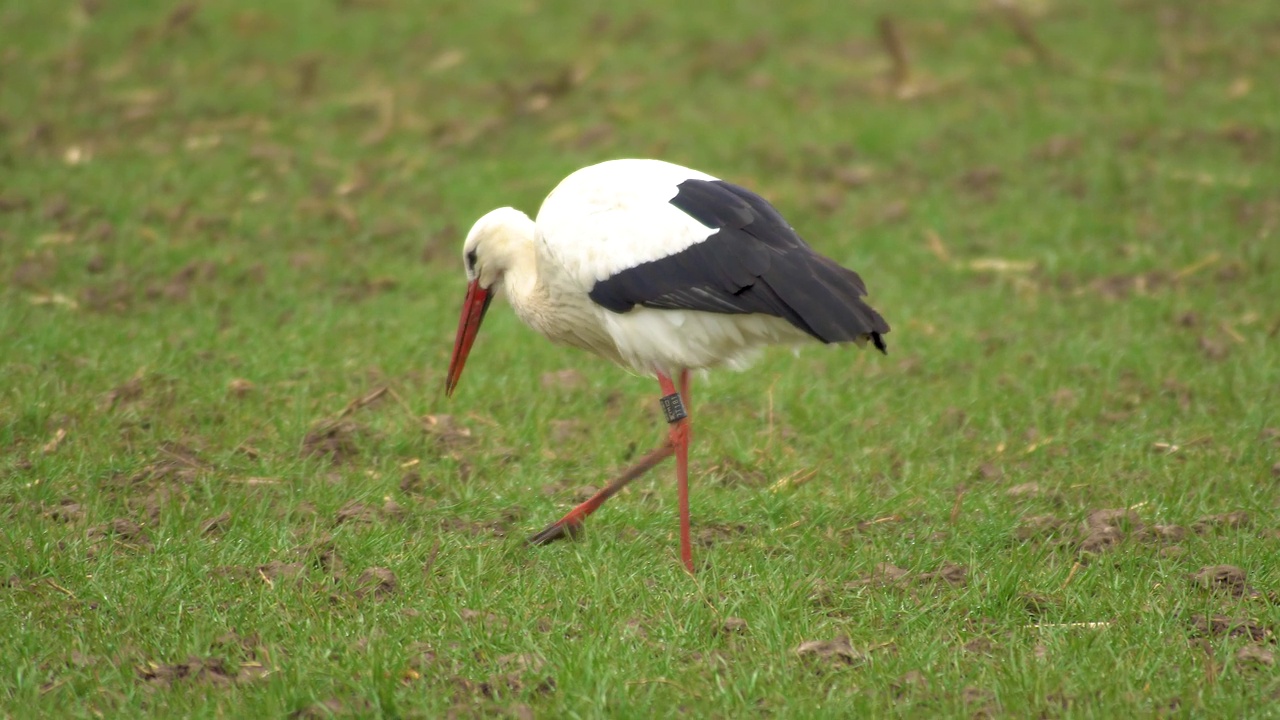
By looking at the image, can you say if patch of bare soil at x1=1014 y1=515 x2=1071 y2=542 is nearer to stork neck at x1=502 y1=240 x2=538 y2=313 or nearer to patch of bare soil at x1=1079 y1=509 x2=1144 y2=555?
patch of bare soil at x1=1079 y1=509 x2=1144 y2=555

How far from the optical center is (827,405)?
5.71 metres

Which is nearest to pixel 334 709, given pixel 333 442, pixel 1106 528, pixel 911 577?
pixel 911 577

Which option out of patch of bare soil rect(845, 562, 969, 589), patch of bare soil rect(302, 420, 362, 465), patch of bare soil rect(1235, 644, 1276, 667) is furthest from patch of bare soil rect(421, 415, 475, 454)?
patch of bare soil rect(1235, 644, 1276, 667)

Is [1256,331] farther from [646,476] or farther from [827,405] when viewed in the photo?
[646,476]

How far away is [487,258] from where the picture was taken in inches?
201

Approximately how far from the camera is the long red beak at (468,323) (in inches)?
207

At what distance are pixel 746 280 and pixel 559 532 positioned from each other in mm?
986

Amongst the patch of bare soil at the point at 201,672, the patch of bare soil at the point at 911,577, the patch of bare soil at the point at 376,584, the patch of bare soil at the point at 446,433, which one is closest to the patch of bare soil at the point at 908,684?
the patch of bare soil at the point at 911,577

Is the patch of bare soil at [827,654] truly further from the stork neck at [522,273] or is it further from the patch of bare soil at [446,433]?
the patch of bare soil at [446,433]

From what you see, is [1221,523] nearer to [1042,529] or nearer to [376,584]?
[1042,529]

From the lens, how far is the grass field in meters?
3.65

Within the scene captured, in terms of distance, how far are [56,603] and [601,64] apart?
292 inches

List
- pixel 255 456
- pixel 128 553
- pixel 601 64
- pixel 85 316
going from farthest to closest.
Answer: pixel 601 64 < pixel 85 316 < pixel 255 456 < pixel 128 553

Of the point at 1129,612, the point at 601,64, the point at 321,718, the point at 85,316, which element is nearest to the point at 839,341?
the point at 1129,612
